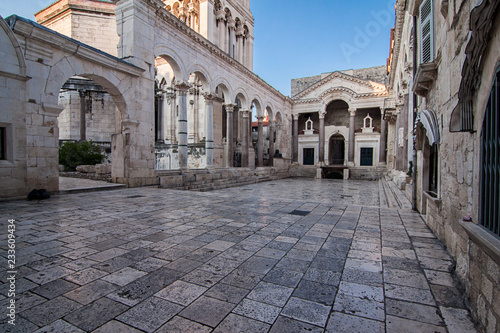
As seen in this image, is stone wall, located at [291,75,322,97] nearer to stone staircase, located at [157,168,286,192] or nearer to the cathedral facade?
the cathedral facade

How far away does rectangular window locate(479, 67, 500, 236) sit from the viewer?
6.15 feet

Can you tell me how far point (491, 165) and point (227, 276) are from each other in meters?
2.52

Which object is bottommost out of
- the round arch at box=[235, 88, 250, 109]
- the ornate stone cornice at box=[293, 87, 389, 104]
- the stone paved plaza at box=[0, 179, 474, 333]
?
the stone paved plaza at box=[0, 179, 474, 333]

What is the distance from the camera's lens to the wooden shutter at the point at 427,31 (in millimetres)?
5234

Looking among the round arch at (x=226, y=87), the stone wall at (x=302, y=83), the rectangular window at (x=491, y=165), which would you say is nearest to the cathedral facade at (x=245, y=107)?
the rectangular window at (x=491, y=165)

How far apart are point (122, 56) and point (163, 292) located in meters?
Result: 10.1

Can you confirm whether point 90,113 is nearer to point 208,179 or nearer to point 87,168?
point 87,168

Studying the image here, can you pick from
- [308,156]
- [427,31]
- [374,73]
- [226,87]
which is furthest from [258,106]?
[374,73]

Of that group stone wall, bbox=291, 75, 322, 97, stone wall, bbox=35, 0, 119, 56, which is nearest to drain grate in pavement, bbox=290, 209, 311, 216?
stone wall, bbox=35, 0, 119, 56

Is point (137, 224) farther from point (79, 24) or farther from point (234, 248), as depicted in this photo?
point (79, 24)

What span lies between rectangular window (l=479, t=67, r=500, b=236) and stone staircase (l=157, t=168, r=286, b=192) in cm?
1005

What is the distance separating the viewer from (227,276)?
2586 millimetres

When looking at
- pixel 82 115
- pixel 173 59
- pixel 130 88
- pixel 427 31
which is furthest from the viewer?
pixel 82 115

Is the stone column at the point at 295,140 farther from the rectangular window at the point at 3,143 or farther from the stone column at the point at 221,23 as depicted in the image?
the rectangular window at the point at 3,143
